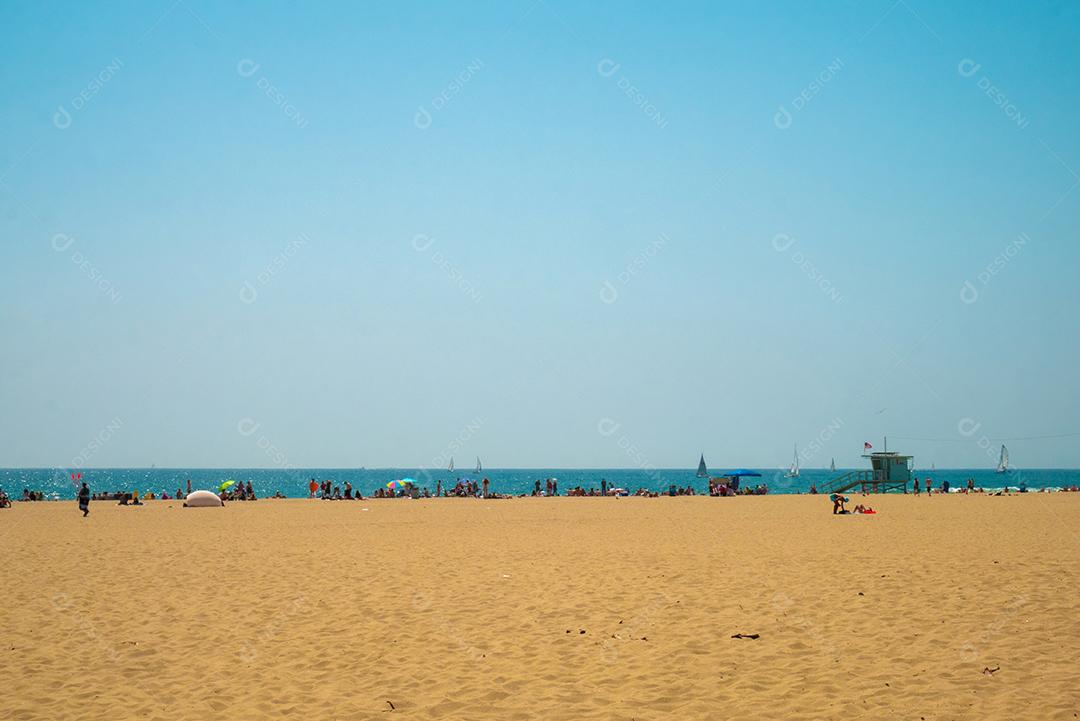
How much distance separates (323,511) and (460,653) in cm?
3438

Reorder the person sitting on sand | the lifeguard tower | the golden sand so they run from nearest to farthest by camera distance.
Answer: the golden sand → the person sitting on sand → the lifeguard tower

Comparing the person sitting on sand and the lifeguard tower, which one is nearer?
the person sitting on sand

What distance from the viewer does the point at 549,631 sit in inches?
434

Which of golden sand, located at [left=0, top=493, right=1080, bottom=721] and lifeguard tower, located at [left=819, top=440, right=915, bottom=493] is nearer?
golden sand, located at [left=0, top=493, right=1080, bottom=721]

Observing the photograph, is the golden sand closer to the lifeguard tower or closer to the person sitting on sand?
the person sitting on sand

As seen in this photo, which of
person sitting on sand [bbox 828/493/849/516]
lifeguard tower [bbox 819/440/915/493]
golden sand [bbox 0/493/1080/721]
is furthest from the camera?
Result: lifeguard tower [bbox 819/440/915/493]

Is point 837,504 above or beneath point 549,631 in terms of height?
above

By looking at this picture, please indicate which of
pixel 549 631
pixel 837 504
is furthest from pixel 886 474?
pixel 549 631

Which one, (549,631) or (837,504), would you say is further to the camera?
(837,504)

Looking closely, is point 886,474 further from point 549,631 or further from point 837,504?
point 549,631

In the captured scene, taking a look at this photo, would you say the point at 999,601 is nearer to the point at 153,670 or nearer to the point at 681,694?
the point at 681,694

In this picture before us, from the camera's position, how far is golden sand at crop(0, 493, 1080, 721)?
812 cm

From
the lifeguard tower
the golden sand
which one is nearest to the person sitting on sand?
the golden sand

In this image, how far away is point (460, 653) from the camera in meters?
10.0
